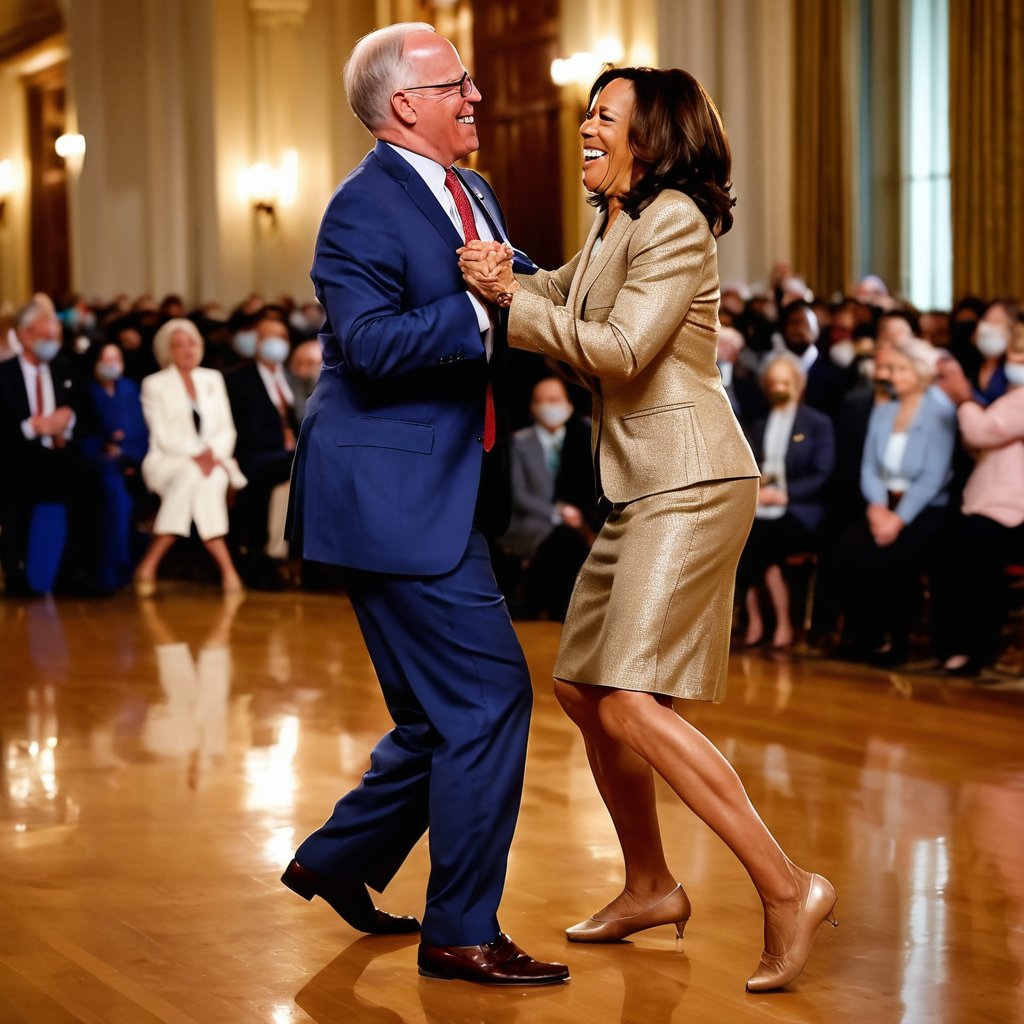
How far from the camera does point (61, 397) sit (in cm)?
1016

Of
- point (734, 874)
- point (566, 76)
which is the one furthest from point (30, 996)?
point (566, 76)

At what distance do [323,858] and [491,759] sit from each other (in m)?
0.46

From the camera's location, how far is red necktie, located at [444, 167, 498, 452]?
347cm

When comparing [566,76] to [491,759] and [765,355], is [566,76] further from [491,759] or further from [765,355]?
[491,759]

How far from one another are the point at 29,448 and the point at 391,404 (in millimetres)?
7099

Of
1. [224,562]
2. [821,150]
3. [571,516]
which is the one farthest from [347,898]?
[821,150]

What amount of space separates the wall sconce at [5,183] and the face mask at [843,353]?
64.2 ft

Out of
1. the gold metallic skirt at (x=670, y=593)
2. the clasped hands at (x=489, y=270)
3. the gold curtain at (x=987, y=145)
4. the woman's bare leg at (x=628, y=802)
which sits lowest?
the woman's bare leg at (x=628, y=802)

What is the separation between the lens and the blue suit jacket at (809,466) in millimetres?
7898

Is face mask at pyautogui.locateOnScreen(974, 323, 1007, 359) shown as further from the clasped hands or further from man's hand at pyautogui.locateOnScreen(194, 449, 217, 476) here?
the clasped hands

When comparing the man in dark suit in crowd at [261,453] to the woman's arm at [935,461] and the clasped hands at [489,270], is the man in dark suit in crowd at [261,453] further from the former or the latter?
the clasped hands at [489,270]

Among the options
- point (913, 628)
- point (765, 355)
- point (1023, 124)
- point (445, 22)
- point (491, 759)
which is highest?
point (445, 22)

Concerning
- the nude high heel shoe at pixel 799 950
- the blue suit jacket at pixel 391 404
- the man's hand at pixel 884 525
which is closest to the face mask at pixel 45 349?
the man's hand at pixel 884 525

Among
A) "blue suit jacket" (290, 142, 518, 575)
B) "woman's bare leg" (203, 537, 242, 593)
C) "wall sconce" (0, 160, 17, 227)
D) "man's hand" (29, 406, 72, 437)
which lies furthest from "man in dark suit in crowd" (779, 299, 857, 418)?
"wall sconce" (0, 160, 17, 227)
